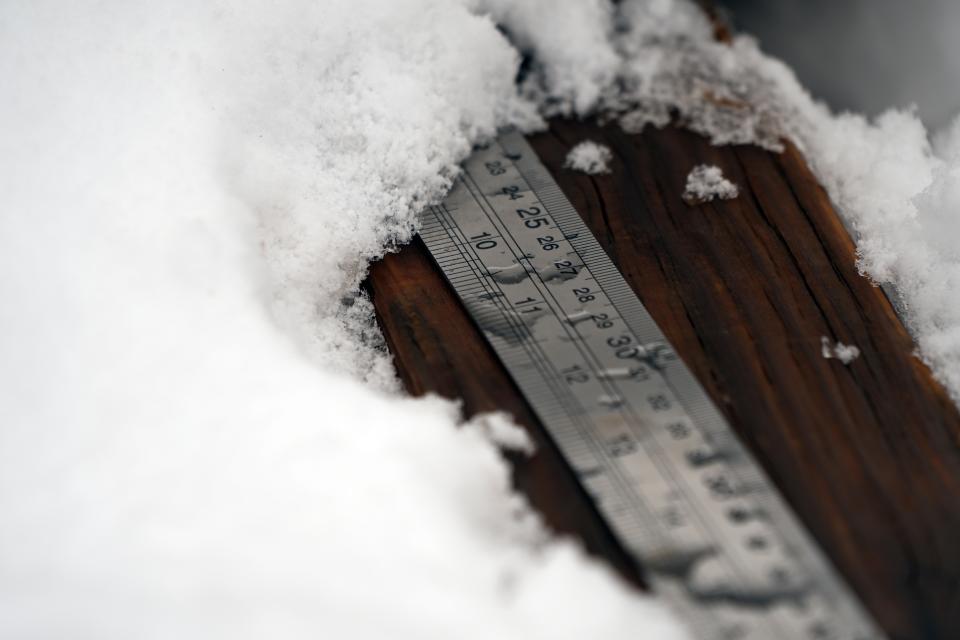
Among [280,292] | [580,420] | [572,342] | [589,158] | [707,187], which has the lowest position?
[580,420]

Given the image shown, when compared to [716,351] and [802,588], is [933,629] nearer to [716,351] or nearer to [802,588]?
[802,588]

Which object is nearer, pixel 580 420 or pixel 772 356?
pixel 580 420

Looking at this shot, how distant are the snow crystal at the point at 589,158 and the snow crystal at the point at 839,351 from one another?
505 mm

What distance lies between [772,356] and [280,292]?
74 centimetres

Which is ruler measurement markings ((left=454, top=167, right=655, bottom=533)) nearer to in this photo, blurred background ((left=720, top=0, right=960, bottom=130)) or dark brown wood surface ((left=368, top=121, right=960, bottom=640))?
dark brown wood surface ((left=368, top=121, right=960, bottom=640))

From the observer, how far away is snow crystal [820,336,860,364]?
1.39 m

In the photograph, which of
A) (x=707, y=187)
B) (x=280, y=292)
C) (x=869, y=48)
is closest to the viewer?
(x=280, y=292)

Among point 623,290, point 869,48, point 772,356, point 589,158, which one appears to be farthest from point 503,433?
point 869,48

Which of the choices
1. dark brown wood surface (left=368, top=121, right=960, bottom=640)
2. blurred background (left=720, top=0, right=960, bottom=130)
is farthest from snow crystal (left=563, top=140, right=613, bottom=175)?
blurred background (left=720, top=0, right=960, bottom=130)

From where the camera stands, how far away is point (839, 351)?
1.40m

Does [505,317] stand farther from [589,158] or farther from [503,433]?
[589,158]

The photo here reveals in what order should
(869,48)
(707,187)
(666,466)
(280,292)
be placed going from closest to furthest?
(666,466)
(280,292)
(707,187)
(869,48)

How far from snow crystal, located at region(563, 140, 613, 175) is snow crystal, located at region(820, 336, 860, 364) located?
51 centimetres

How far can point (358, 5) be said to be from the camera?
1590mm
